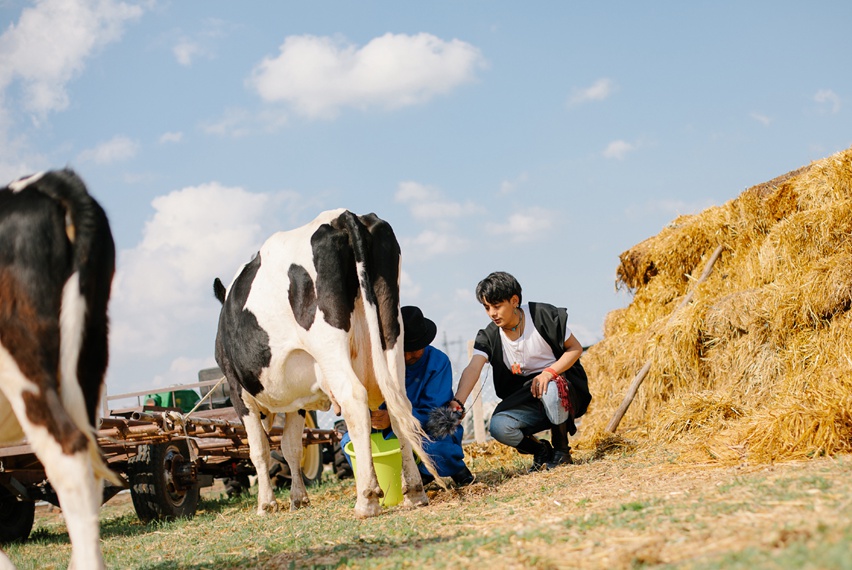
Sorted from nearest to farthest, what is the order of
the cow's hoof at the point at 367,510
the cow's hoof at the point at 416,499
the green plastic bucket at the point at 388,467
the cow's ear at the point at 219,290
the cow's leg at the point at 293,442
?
the cow's hoof at the point at 367,510
the cow's hoof at the point at 416,499
the green plastic bucket at the point at 388,467
the cow's leg at the point at 293,442
the cow's ear at the point at 219,290

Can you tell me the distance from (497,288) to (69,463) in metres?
3.92

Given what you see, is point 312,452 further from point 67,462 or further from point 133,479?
point 67,462

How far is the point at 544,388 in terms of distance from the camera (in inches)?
251

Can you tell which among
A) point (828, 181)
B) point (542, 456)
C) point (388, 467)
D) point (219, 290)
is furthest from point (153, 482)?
point (828, 181)

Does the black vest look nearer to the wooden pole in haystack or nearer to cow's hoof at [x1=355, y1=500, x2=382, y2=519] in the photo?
the wooden pole in haystack

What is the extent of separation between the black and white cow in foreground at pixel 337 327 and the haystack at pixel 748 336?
2047mm

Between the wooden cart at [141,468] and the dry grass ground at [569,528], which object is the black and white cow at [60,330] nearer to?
the dry grass ground at [569,528]

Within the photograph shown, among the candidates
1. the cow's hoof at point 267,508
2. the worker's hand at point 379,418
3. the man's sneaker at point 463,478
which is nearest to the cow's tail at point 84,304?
the worker's hand at point 379,418

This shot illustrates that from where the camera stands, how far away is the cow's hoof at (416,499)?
207 inches

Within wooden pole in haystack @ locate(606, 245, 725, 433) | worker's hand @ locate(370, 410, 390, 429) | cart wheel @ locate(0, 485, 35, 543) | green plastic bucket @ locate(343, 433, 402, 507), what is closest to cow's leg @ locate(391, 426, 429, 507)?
green plastic bucket @ locate(343, 433, 402, 507)

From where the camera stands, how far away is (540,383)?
6.29 meters

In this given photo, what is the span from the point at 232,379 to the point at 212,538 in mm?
1618

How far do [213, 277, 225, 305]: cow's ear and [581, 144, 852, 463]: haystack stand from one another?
373 centimetres

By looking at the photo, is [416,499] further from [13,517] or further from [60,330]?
[13,517]
